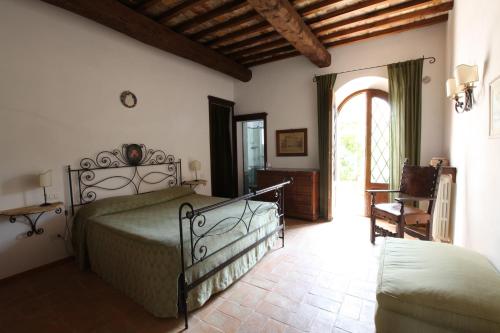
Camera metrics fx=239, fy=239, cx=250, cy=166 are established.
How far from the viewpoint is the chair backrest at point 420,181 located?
2783mm

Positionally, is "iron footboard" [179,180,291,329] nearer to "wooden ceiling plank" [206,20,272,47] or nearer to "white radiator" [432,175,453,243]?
"white radiator" [432,175,453,243]

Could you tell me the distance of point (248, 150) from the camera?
5613 mm

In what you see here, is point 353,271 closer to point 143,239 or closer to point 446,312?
point 446,312

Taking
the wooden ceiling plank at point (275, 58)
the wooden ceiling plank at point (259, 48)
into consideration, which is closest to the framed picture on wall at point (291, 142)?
the wooden ceiling plank at point (275, 58)

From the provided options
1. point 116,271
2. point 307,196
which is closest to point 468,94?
point 307,196

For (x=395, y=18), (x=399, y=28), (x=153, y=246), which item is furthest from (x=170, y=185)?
(x=399, y=28)

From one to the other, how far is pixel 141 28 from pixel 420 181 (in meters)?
3.98

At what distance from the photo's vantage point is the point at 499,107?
1521 mm

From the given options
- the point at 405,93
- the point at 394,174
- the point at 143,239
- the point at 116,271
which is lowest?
the point at 116,271

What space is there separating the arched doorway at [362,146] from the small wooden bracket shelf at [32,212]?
160 inches

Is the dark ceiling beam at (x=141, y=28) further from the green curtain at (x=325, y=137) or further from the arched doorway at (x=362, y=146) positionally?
the arched doorway at (x=362, y=146)

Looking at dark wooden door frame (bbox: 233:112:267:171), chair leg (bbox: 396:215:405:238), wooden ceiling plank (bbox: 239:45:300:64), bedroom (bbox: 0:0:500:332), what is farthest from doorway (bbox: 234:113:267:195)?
chair leg (bbox: 396:215:405:238)

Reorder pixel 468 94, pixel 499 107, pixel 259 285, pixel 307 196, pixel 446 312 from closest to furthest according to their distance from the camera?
1. pixel 446 312
2. pixel 499 107
3. pixel 468 94
4. pixel 259 285
5. pixel 307 196

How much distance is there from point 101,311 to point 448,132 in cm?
434
